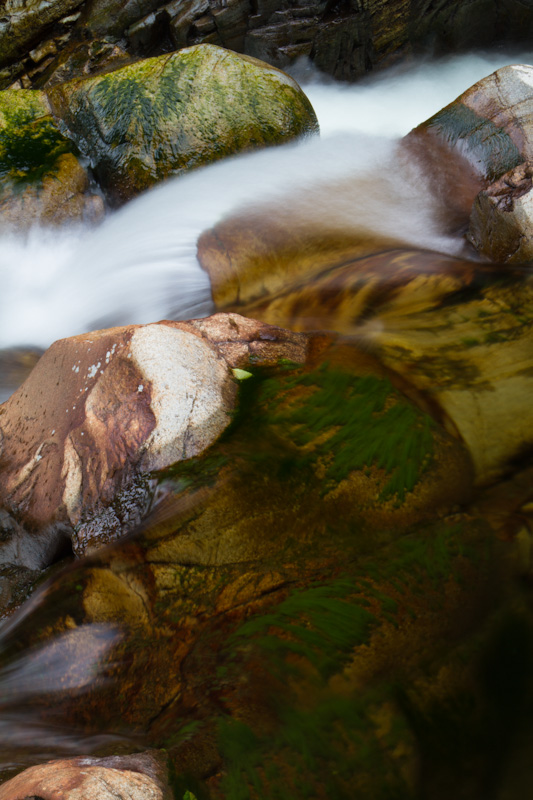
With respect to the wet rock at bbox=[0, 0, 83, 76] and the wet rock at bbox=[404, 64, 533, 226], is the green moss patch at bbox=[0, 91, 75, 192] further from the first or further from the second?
the wet rock at bbox=[404, 64, 533, 226]

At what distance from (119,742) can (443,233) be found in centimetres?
490

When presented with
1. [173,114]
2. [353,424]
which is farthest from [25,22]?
[353,424]

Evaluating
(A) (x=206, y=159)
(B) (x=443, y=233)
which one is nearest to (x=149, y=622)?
(B) (x=443, y=233)

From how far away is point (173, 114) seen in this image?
636 centimetres

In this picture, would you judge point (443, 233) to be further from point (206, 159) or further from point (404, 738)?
point (404, 738)

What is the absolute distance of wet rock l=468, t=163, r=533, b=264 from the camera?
14.0ft

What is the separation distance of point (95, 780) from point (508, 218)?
14.6 feet

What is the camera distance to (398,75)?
31.3 feet

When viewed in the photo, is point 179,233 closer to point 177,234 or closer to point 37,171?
point 177,234

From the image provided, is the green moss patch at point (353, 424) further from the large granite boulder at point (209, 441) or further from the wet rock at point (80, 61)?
the wet rock at point (80, 61)

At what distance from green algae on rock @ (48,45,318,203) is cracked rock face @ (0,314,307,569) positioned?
392 cm

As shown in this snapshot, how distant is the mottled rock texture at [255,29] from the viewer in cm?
873

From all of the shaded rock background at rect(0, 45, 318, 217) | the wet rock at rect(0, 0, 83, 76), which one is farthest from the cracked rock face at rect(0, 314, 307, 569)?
the wet rock at rect(0, 0, 83, 76)

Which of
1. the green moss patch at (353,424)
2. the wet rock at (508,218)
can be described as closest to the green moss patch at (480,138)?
the wet rock at (508,218)
